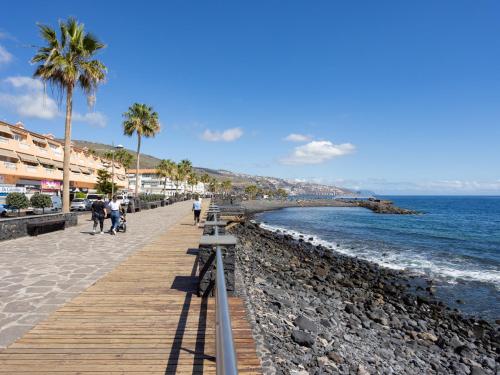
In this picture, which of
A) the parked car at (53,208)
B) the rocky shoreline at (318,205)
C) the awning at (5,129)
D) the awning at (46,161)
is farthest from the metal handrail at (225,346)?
the rocky shoreline at (318,205)

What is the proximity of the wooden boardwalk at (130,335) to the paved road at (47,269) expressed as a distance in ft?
1.18

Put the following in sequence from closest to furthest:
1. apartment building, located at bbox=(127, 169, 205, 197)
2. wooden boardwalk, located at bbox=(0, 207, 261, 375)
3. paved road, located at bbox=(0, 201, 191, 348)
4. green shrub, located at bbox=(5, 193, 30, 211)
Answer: wooden boardwalk, located at bbox=(0, 207, 261, 375), paved road, located at bbox=(0, 201, 191, 348), green shrub, located at bbox=(5, 193, 30, 211), apartment building, located at bbox=(127, 169, 205, 197)

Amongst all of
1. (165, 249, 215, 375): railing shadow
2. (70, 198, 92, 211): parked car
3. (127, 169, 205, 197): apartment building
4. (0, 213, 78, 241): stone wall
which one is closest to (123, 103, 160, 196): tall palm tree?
(70, 198, 92, 211): parked car

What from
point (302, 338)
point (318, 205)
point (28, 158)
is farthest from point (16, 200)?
point (318, 205)

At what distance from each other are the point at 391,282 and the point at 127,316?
50.2 ft

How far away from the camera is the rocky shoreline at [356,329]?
21.0ft

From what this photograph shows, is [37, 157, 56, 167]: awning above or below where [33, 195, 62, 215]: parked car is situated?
above

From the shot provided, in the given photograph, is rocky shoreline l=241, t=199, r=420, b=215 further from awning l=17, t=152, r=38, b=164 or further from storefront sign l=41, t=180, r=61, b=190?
awning l=17, t=152, r=38, b=164

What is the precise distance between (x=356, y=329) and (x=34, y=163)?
43599mm

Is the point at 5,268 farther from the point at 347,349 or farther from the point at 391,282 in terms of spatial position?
the point at 391,282

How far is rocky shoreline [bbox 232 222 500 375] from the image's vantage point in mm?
6386

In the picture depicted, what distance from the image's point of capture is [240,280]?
8297 millimetres

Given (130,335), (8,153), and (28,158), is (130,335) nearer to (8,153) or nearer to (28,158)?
(8,153)

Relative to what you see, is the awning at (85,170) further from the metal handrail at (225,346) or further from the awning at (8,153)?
the metal handrail at (225,346)
